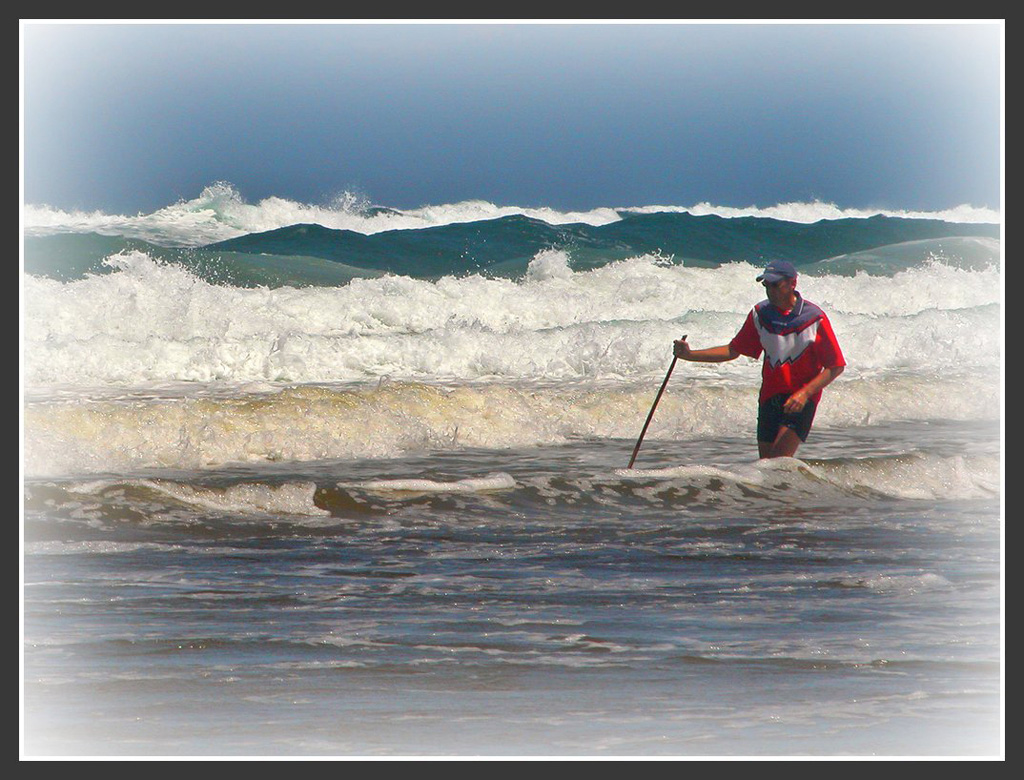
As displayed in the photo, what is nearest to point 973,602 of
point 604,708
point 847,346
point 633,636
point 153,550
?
point 633,636

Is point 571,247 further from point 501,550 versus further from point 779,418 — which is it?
point 501,550

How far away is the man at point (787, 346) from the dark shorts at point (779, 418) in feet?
0.08

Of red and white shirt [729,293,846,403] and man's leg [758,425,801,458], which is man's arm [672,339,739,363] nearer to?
red and white shirt [729,293,846,403]

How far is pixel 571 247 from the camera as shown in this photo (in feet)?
81.0

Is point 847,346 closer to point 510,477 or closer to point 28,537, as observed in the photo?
point 510,477

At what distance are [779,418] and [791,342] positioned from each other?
0.47m

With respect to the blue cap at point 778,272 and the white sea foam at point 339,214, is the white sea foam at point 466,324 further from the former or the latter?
the blue cap at point 778,272

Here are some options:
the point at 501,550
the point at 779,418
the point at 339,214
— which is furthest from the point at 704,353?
the point at 339,214

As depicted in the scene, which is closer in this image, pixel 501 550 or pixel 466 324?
pixel 501 550

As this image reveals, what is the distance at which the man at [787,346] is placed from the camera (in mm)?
6660

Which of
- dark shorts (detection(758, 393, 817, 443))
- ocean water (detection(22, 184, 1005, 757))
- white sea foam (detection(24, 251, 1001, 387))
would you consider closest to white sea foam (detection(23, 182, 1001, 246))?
white sea foam (detection(24, 251, 1001, 387))

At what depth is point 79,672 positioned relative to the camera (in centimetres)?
483

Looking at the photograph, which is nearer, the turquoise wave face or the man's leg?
the man's leg

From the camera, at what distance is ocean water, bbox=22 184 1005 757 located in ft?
14.5
